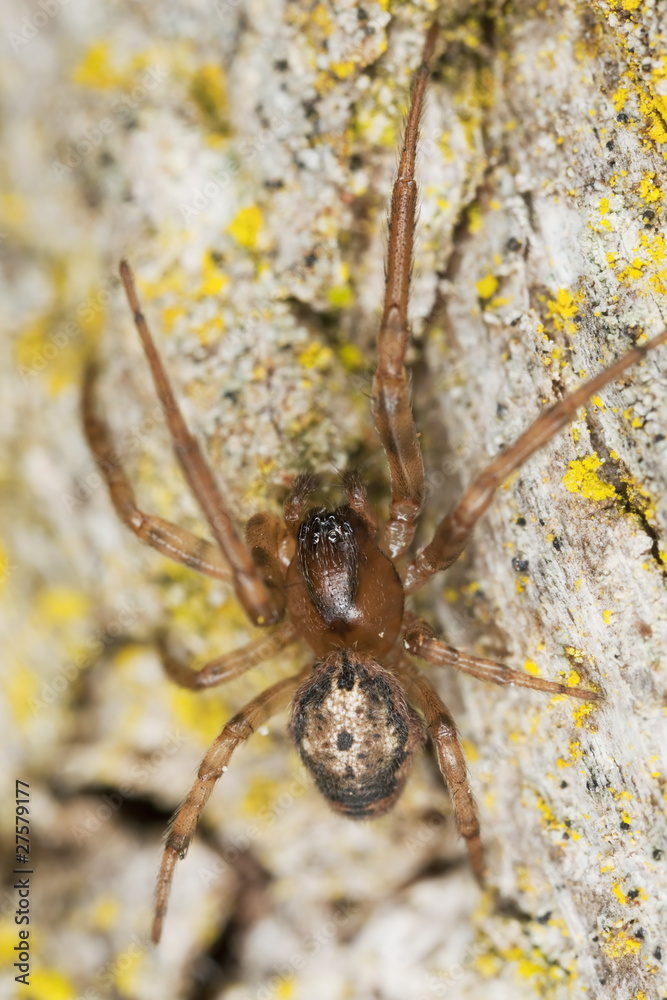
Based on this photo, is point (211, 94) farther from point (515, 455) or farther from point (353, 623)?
point (353, 623)

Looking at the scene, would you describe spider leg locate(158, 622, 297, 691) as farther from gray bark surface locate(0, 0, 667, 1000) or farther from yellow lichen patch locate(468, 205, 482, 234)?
yellow lichen patch locate(468, 205, 482, 234)

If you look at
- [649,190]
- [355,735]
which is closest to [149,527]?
[355,735]

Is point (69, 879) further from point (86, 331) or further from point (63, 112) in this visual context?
point (63, 112)

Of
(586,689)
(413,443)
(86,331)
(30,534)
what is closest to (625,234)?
(413,443)

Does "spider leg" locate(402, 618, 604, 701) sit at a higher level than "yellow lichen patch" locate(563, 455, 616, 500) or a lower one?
lower

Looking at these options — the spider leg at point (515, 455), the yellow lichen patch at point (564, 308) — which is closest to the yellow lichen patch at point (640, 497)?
the spider leg at point (515, 455)

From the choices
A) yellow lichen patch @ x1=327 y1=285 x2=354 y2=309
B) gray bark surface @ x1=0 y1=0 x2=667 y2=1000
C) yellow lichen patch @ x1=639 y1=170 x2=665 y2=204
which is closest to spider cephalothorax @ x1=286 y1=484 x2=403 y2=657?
gray bark surface @ x1=0 y1=0 x2=667 y2=1000
